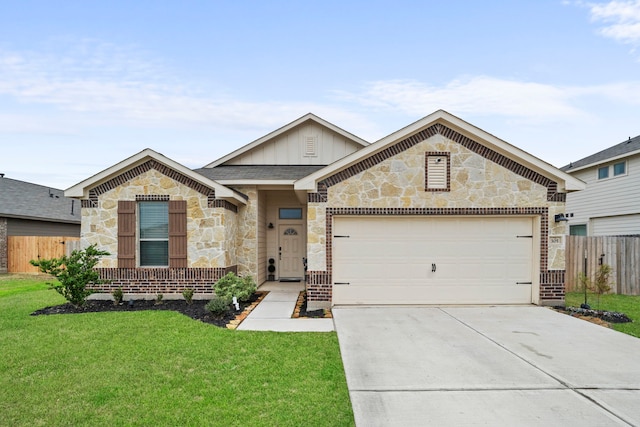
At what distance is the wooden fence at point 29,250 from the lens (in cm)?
1686

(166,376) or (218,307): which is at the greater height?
(218,307)

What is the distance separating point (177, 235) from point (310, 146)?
6.05 meters

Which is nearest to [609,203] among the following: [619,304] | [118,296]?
[619,304]

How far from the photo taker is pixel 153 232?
32.6 feet

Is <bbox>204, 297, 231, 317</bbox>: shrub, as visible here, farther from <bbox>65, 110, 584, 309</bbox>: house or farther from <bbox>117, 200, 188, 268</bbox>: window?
<bbox>117, 200, 188, 268</bbox>: window

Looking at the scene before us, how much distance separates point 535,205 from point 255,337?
705 cm

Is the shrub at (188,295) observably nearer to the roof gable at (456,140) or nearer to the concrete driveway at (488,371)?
the roof gable at (456,140)

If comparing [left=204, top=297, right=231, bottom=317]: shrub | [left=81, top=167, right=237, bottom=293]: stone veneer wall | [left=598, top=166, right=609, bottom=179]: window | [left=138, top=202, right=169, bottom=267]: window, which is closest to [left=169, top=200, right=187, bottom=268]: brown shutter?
[left=81, top=167, right=237, bottom=293]: stone veneer wall

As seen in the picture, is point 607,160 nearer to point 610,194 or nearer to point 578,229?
point 610,194

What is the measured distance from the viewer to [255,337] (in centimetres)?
631

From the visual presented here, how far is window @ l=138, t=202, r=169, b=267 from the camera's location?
32.6 feet

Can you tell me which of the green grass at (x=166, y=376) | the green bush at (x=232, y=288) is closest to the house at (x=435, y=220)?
the green bush at (x=232, y=288)

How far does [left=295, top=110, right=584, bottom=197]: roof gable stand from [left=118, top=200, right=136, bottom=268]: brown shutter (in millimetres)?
4573

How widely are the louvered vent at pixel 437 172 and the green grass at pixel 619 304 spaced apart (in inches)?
172
